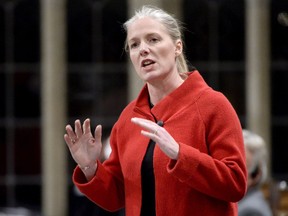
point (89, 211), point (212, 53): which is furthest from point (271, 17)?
point (89, 211)

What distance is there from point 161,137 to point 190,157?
123 mm

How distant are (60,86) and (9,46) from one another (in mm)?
861

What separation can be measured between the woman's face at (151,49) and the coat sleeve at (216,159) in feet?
0.58

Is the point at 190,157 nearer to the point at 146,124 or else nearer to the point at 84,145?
the point at 146,124

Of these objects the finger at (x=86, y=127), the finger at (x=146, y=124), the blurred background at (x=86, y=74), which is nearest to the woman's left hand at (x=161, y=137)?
the finger at (x=146, y=124)

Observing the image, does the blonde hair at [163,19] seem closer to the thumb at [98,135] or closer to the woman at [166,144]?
the woman at [166,144]

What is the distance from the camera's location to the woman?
12.4 ft

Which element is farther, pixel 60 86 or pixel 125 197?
pixel 60 86

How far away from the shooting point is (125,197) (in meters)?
4.08

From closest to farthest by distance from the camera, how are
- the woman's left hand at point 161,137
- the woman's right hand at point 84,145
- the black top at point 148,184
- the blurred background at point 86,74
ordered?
the woman's left hand at point 161,137 → the black top at point 148,184 → the woman's right hand at point 84,145 → the blurred background at point 86,74

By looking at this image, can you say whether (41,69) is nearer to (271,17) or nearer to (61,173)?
(61,173)

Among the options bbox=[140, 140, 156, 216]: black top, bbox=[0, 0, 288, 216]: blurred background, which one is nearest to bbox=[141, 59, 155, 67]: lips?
bbox=[140, 140, 156, 216]: black top

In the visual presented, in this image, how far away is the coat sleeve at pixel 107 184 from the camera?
13.6 feet

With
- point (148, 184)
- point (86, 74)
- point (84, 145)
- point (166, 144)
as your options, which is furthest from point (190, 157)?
point (86, 74)
